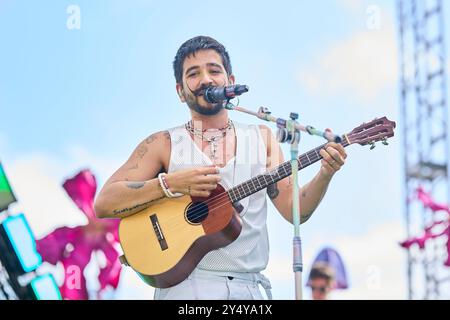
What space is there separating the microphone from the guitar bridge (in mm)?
803

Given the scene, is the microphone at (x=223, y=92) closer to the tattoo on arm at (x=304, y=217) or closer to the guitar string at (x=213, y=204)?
the guitar string at (x=213, y=204)

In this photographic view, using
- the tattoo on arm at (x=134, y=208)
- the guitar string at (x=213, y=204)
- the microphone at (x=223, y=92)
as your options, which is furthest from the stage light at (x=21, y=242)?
the microphone at (x=223, y=92)

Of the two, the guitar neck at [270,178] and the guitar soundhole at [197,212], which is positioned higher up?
the guitar neck at [270,178]

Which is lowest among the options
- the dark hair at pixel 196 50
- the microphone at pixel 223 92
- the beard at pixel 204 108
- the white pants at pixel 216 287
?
the white pants at pixel 216 287

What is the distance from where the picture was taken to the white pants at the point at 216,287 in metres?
5.05

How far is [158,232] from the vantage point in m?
5.37

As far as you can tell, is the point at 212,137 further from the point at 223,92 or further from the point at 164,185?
the point at 223,92

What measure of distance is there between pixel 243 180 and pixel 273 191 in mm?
190

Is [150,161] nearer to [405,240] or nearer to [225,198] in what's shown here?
[225,198]

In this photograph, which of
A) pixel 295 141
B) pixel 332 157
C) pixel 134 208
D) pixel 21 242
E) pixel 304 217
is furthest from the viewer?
pixel 21 242

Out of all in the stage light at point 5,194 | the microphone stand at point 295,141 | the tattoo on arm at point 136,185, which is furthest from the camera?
the stage light at point 5,194

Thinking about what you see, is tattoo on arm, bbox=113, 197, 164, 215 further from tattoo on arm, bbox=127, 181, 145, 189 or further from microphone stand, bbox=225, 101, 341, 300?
microphone stand, bbox=225, 101, 341, 300

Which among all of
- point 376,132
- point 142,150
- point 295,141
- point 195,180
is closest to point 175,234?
point 195,180

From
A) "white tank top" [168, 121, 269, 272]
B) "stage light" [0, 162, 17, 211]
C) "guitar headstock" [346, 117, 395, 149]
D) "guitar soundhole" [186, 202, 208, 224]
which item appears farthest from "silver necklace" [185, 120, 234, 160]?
"stage light" [0, 162, 17, 211]
